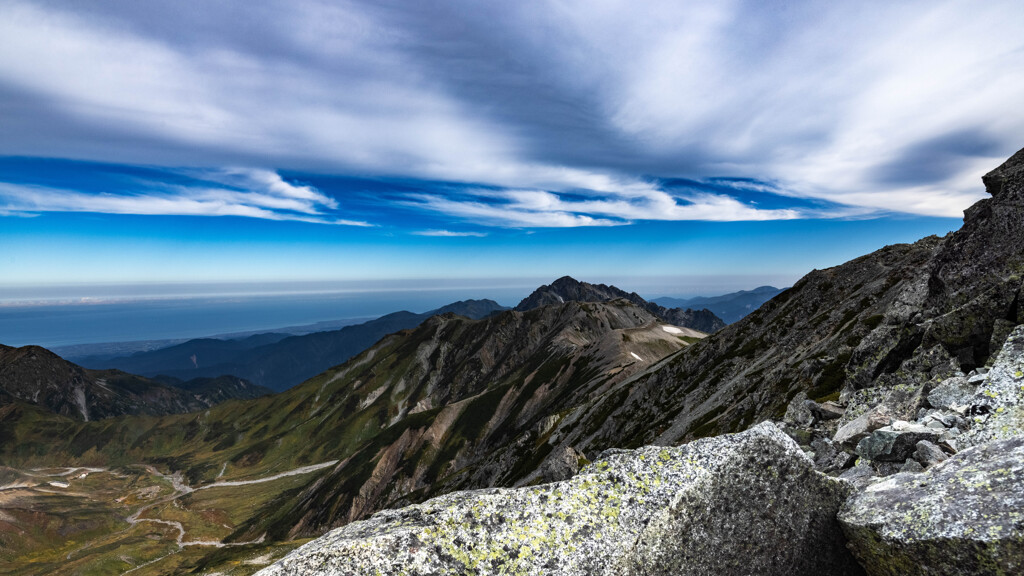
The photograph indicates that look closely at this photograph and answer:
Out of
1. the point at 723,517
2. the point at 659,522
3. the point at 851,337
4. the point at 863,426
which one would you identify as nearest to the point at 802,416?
the point at 863,426

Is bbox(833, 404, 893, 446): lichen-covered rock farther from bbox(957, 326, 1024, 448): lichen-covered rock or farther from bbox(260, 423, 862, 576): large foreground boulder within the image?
bbox(260, 423, 862, 576): large foreground boulder

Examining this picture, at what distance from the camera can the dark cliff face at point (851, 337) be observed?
16.6 m

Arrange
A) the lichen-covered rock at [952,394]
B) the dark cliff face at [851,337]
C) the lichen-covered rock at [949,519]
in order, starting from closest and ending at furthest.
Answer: the lichen-covered rock at [949,519] → the lichen-covered rock at [952,394] → the dark cliff face at [851,337]

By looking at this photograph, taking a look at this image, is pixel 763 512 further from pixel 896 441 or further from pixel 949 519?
pixel 896 441

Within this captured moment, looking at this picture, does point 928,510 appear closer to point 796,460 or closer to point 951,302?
point 796,460

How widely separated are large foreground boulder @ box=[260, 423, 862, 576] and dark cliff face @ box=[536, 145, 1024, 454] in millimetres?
11867

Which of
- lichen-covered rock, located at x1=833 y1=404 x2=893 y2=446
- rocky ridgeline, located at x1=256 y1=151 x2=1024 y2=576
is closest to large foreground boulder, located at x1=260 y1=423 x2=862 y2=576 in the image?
rocky ridgeline, located at x1=256 y1=151 x2=1024 y2=576

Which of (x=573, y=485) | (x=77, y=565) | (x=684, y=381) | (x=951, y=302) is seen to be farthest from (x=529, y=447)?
(x=77, y=565)

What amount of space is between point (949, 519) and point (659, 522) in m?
4.63

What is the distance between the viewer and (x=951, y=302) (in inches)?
860

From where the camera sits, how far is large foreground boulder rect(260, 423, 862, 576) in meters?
8.12

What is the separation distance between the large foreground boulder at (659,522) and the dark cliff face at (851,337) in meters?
11.9

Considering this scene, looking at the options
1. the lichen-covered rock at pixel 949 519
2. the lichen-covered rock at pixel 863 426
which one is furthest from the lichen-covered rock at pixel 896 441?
the lichen-covered rock at pixel 949 519

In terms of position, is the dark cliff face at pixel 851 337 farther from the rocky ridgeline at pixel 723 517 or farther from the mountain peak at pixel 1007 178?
the rocky ridgeline at pixel 723 517
